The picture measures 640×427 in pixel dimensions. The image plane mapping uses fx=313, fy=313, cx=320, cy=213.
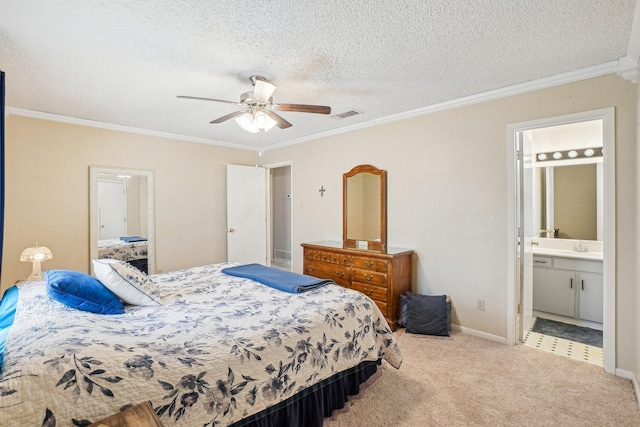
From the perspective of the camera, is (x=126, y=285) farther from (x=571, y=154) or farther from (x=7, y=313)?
(x=571, y=154)

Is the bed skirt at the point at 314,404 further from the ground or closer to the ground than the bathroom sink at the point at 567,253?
closer to the ground

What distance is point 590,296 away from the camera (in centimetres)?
356

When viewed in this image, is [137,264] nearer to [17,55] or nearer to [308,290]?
[17,55]

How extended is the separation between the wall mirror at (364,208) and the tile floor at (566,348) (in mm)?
1793

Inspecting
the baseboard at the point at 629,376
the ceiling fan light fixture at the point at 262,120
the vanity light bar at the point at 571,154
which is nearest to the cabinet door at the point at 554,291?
the baseboard at the point at 629,376

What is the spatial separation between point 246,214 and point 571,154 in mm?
4795

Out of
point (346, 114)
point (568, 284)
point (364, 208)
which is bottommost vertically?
point (568, 284)

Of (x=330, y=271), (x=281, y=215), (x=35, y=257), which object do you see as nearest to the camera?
(x=35, y=257)

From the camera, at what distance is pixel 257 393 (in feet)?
5.07

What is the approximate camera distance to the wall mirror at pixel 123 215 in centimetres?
402

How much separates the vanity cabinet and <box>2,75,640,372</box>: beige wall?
128 centimetres

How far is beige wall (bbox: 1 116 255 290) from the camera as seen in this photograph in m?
3.50

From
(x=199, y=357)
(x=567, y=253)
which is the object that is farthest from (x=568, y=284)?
(x=199, y=357)

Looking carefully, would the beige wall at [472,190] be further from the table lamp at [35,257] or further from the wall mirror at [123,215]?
the table lamp at [35,257]
